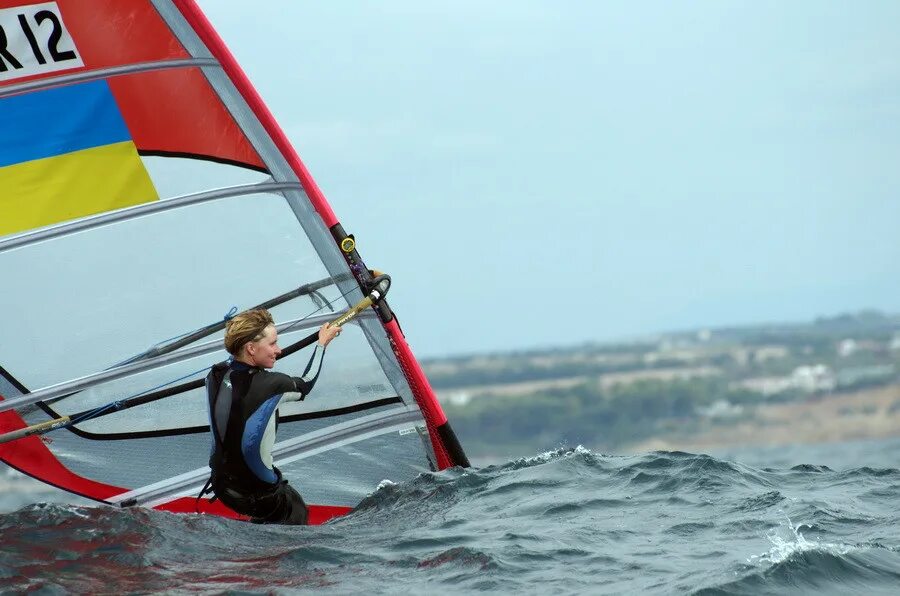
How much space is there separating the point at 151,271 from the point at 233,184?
0.67 m

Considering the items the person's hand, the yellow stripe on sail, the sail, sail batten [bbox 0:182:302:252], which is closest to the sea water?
the sail

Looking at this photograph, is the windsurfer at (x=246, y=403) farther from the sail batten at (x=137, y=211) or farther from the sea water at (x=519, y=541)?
the sail batten at (x=137, y=211)

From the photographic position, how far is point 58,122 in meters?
6.16

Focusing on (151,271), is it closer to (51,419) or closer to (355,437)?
(51,419)

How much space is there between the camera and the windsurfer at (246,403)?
212 inches

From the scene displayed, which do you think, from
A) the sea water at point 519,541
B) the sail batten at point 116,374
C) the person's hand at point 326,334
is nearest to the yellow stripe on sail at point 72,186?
the sail batten at point 116,374

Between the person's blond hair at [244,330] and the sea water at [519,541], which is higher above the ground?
the person's blond hair at [244,330]

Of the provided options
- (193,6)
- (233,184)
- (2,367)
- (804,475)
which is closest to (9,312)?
(2,367)

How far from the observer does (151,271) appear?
6383 mm

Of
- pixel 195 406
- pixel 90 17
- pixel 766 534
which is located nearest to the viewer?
pixel 766 534

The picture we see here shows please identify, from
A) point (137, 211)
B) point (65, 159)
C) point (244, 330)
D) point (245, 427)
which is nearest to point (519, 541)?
point (245, 427)

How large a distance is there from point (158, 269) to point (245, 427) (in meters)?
1.40

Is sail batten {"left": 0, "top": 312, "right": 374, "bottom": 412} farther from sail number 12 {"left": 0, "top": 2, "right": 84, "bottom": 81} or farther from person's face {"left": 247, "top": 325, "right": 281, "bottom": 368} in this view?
sail number 12 {"left": 0, "top": 2, "right": 84, "bottom": 81}

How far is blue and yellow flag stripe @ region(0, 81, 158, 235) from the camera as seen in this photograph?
608 centimetres
